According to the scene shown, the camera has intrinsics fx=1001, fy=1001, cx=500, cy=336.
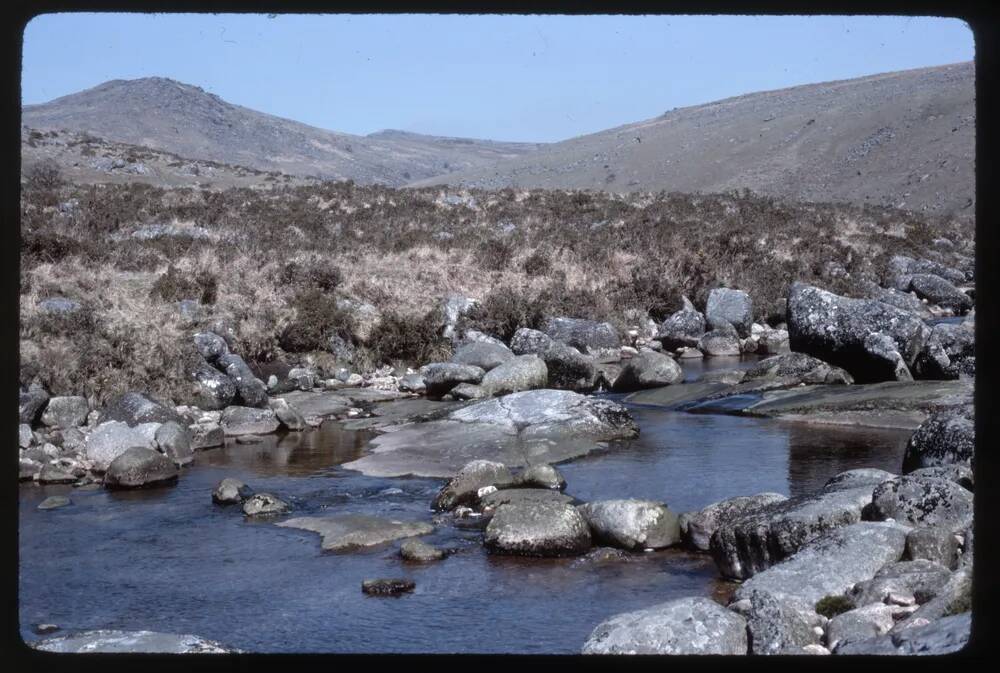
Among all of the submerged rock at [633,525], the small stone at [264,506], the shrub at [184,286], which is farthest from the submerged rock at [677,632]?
the shrub at [184,286]

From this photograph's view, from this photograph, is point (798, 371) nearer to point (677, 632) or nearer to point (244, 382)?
point (244, 382)

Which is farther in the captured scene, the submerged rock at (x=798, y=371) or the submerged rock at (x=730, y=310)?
the submerged rock at (x=730, y=310)

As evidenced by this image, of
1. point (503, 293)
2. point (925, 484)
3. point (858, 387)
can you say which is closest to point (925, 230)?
point (503, 293)

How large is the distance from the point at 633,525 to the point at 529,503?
1083 mm

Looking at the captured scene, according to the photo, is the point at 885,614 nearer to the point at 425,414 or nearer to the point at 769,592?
the point at 769,592

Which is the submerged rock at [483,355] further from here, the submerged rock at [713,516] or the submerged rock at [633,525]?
the submerged rock at [713,516]

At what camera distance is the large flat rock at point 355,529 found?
31.5ft

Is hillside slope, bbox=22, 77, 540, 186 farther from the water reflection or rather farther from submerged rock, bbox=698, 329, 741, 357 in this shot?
the water reflection

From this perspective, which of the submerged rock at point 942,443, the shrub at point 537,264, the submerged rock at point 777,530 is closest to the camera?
the submerged rock at point 777,530

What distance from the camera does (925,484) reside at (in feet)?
26.9

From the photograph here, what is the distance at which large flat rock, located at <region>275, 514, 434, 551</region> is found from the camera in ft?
31.5

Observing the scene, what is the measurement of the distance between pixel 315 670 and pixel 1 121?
6.67 feet

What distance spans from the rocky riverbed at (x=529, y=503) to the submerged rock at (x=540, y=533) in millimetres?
24

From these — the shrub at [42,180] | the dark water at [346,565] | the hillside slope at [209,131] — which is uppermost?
the hillside slope at [209,131]
